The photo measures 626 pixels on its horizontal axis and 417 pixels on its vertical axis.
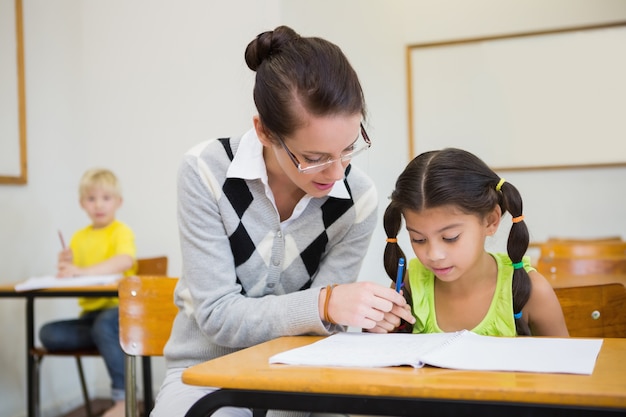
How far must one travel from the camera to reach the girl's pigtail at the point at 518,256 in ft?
4.47

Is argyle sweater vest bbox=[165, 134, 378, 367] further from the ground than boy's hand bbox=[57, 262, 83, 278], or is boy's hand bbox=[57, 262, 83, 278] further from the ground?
argyle sweater vest bbox=[165, 134, 378, 367]

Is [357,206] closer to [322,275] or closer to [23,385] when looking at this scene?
[322,275]

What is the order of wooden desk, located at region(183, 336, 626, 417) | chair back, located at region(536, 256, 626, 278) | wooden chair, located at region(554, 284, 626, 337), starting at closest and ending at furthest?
1. wooden desk, located at region(183, 336, 626, 417)
2. wooden chair, located at region(554, 284, 626, 337)
3. chair back, located at region(536, 256, 626, 278)

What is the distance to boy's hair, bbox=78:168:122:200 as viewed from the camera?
3115mm

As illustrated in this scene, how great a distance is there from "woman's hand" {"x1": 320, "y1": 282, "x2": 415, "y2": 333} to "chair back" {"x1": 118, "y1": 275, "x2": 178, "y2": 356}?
0.49 metres

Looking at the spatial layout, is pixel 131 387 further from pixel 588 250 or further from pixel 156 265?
pixel 588 250

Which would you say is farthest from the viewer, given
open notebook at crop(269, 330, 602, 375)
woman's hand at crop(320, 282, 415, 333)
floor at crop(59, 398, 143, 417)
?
floor at crop(59, 398, 143, 417)

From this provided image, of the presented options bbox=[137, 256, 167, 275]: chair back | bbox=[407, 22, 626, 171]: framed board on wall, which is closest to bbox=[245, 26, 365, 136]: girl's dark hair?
bbox=[137, 256, 167, 275]: chair back

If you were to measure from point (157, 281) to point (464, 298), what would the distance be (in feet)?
2.04

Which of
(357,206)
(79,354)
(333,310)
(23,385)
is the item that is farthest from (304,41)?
(23,385)

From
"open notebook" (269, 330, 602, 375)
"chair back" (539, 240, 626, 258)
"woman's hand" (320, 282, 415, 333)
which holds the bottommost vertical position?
"chair back" (539, 240, 626, 258)

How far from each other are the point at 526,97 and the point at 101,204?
8.02 feet

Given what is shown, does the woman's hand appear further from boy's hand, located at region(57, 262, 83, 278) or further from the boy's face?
the boy's face

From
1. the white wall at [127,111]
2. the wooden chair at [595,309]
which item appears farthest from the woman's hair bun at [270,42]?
the white wall at [127,111]
